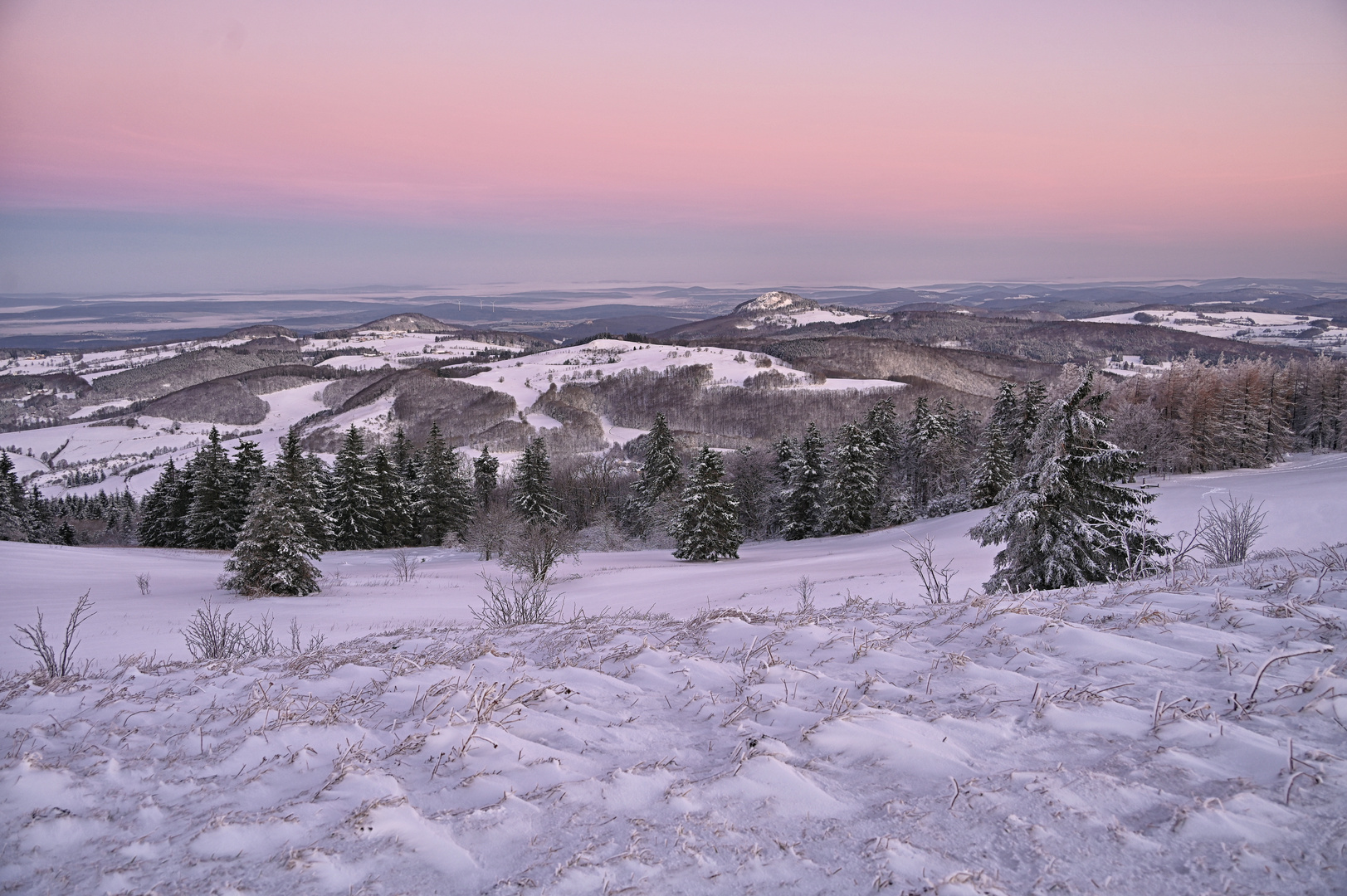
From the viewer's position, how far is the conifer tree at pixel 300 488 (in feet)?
74.4

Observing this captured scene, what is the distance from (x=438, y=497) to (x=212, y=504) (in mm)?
13562

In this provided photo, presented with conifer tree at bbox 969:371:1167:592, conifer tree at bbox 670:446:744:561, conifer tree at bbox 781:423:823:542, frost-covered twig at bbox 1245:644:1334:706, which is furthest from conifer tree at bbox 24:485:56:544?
frost-covered twig at bbox 1245:644:1334:706

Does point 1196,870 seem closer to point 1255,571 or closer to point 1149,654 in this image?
point 1149,654

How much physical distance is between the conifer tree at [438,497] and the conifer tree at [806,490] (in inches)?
925

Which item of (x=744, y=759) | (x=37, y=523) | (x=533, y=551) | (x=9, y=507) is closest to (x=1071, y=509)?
(x=744, y=759)

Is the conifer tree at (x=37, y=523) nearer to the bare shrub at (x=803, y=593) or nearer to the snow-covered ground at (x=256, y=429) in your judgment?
the bare shrub at (x=803, y=593)

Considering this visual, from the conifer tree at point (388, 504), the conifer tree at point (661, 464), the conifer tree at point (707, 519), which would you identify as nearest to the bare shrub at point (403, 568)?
the conifer tree at point (388, 504)

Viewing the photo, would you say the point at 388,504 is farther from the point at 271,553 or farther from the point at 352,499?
the point at 271,553

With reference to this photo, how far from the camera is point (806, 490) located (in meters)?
46.2

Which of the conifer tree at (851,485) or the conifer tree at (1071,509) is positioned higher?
the conifer tree at (1071,509)

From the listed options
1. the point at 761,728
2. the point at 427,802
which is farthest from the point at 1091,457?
the point at 427,802

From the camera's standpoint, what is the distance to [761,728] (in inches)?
138

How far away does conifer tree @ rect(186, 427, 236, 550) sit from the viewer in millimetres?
38344

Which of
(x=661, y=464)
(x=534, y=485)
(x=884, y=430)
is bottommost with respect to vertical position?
(x=534, y=485)
